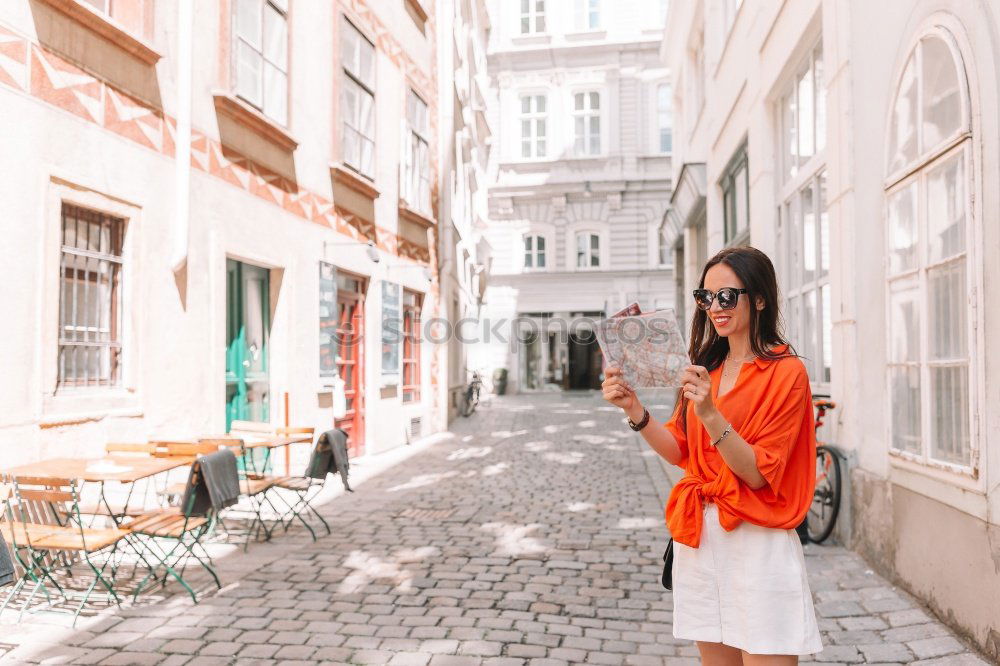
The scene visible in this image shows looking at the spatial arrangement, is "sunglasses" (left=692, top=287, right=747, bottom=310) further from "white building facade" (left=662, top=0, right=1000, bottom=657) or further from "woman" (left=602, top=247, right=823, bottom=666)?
"white building facade" (left=662, top=0, right=1000, bottom=657)

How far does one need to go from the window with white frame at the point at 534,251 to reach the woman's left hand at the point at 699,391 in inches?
1054

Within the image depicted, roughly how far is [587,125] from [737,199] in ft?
61.6

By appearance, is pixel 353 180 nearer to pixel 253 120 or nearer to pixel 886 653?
pixel 253 120

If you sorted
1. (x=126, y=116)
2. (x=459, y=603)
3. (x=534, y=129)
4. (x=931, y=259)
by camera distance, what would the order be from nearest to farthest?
(x=931, y=259)
(x=459, y=603)
(x=126, y=116)
(x=534, y=129)

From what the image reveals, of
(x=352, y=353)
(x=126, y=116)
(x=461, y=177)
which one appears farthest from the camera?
(x=461, y=177)

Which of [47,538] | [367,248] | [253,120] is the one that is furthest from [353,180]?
[47,538]

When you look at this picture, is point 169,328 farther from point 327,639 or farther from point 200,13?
point 327,639

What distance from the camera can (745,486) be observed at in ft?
7.24

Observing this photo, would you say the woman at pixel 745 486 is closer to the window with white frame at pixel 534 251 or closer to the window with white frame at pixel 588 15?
the window with white frame at pixel 534 251

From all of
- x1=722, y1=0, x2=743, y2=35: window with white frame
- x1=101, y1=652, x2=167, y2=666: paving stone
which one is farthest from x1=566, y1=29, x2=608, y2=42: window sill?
x1=101, y1=652, x2=167, y2=666: paving stone

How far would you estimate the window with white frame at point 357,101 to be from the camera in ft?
35.4

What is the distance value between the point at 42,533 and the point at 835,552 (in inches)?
197

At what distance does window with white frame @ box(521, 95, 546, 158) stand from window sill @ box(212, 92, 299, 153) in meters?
20.4

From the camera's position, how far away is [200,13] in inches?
287
